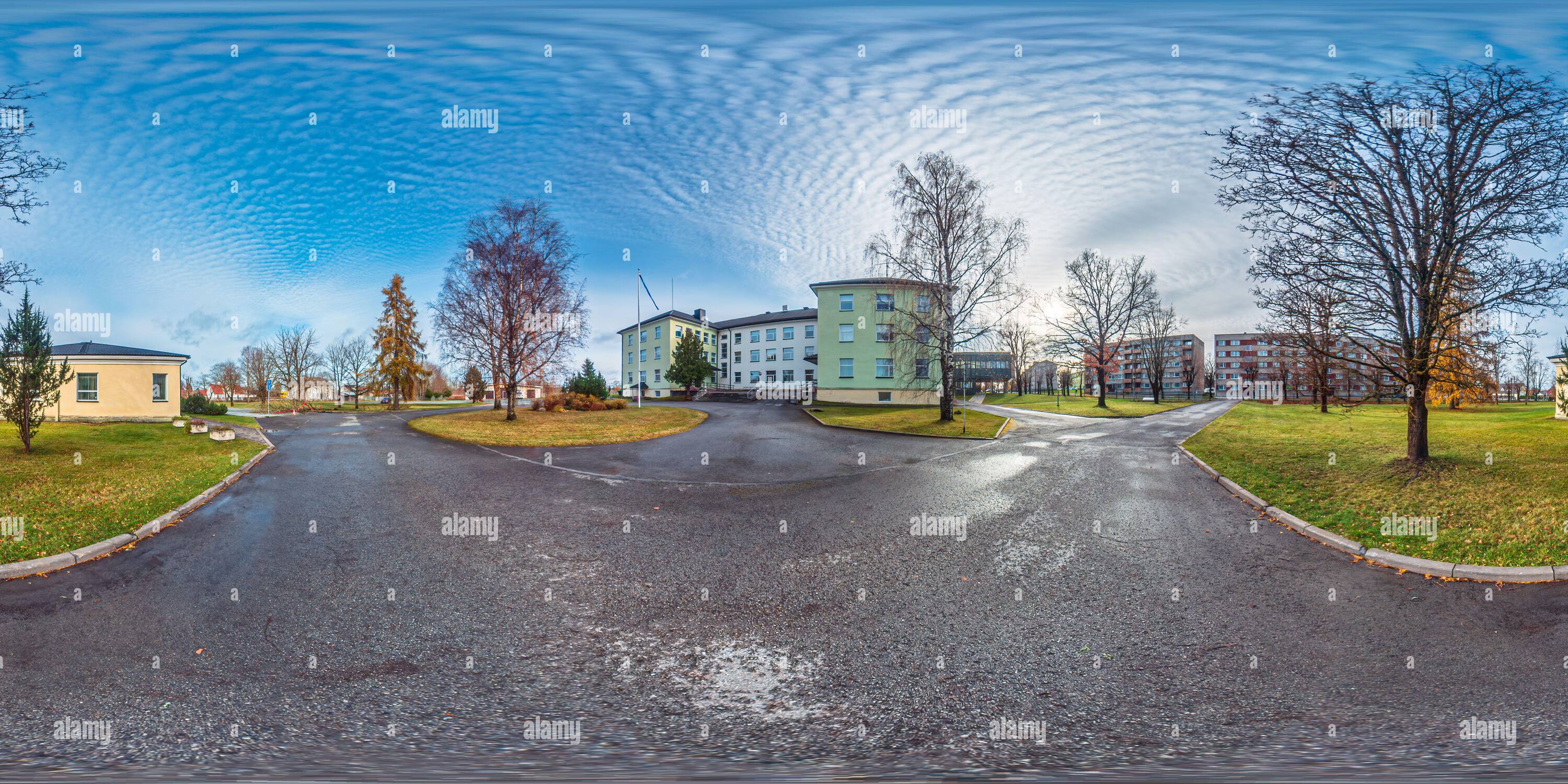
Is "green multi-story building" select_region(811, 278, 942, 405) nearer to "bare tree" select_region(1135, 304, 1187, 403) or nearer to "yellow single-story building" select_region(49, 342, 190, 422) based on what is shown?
"bare tree" select_region(1135, 304, 1187, 403)

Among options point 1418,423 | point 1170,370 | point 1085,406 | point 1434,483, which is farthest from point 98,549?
point 1170,370

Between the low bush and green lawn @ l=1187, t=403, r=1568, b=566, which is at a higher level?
the low bush

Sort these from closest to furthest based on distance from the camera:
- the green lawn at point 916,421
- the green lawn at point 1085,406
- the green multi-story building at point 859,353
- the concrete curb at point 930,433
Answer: the concrete curb at point 930,433, the green lawn at point 916,421, the green lawn at point 1085,406, the green multi-story building at point 859,353

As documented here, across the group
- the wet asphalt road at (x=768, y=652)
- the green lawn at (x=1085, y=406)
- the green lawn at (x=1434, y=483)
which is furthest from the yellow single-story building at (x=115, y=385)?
the green lawn at (x=1085, y=406)

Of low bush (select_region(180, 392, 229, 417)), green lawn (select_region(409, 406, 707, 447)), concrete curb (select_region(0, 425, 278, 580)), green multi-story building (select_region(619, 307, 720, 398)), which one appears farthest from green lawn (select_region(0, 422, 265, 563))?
green multi-story building (select_region(619, 307, 720, 398))

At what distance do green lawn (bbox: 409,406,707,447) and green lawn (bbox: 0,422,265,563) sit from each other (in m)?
6.64

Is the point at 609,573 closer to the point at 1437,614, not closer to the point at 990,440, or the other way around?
the point at 1437,614

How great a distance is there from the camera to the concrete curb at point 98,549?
7.50 m

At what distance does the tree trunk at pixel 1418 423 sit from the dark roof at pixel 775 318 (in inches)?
2065

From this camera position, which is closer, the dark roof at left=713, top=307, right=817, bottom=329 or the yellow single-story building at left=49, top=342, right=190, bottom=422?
the yellow single-story building at left=49, top=342, right=190, bottom=422

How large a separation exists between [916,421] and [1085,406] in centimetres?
2194

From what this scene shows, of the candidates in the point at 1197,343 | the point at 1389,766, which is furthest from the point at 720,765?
the point at 1197,343

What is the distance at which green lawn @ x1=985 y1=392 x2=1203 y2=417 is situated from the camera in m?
35.1

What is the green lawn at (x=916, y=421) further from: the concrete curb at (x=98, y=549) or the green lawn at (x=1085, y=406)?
the concrete curb at (x=98, y=549)
